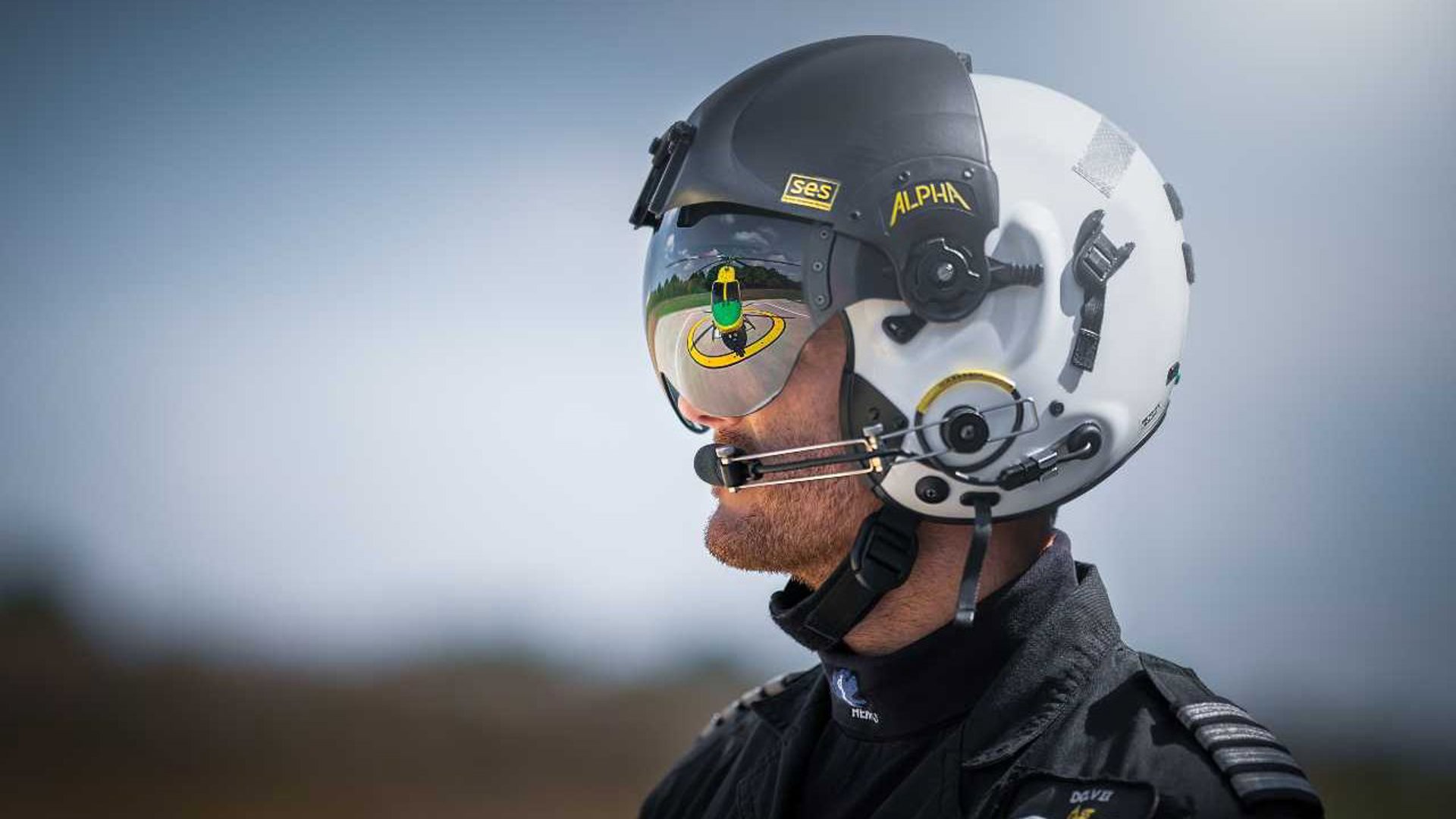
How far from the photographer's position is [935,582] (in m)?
2.51

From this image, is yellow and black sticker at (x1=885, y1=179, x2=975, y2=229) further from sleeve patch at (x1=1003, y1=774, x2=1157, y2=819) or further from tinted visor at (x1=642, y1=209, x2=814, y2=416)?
sleeve patch at (x1=1003, y1=774, x2=1157, y2=819)

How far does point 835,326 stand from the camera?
2520mm

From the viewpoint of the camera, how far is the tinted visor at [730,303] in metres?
2.47

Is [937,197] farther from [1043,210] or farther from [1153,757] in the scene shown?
[1153,757]

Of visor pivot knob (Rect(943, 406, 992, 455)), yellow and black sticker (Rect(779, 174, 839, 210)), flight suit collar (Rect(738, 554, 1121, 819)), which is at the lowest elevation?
flight suit collar (Rect(738, 554, 1121, 819))

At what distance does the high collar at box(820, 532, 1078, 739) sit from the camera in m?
2.41

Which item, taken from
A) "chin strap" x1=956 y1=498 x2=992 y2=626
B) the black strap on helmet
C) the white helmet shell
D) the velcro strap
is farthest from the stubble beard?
the velcro strap

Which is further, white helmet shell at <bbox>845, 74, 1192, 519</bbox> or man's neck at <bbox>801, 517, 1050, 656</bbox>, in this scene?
man's neck at <bbox>801, 517, 1050, 656</bbox>

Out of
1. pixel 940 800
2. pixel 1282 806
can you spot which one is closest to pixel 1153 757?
pixel 1282 806

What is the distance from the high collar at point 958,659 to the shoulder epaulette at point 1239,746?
0.77ft

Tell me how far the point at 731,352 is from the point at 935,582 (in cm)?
59

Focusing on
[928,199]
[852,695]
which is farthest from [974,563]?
[928,199]

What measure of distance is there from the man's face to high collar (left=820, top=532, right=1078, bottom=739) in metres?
0.24

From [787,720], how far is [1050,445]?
2.97 feet
